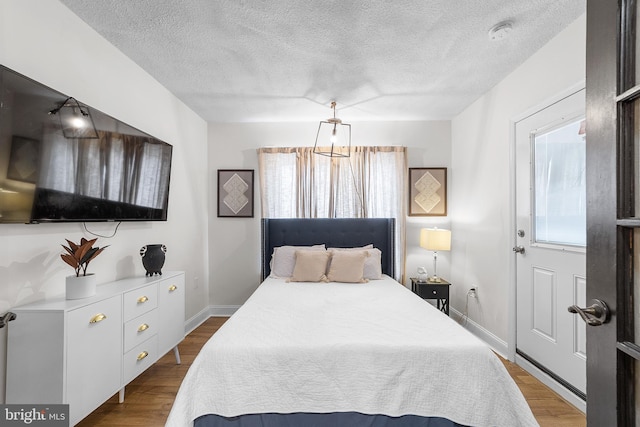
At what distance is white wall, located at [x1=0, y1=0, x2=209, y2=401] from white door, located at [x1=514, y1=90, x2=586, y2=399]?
3.40 m

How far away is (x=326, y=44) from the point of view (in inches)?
88.1

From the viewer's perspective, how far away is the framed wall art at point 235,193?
157 inches

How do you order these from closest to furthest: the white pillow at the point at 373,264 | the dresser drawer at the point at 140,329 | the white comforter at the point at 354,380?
the white comforter at the point at 354,380
the dresser drawer at the point at 140,329
the white pillow at the point at 373,264

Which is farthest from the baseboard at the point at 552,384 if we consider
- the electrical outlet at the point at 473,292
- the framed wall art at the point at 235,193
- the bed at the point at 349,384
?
the framed wall art at the point at 235,193

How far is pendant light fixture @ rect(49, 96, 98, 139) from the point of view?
Answer: 1694 millimetres

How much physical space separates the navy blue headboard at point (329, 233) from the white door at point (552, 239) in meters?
1.55

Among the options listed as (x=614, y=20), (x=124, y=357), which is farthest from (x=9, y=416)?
(x=614, y=20)

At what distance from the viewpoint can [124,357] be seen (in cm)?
195

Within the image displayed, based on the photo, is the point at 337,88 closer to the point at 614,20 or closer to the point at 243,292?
the point at 614,20

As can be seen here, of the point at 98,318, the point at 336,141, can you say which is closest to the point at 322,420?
Result: the point at 98,318

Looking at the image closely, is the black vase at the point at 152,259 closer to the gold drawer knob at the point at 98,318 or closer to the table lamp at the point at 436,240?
the gold drawer knob at the point at 98,318

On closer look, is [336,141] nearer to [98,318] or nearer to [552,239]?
[552,239]

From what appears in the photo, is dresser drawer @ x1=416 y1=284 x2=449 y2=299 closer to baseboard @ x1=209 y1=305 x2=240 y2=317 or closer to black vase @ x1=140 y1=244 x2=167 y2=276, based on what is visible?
baseboard @ x1=209 y1=305 x2=240 y2=317

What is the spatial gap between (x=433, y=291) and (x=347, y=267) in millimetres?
1090
